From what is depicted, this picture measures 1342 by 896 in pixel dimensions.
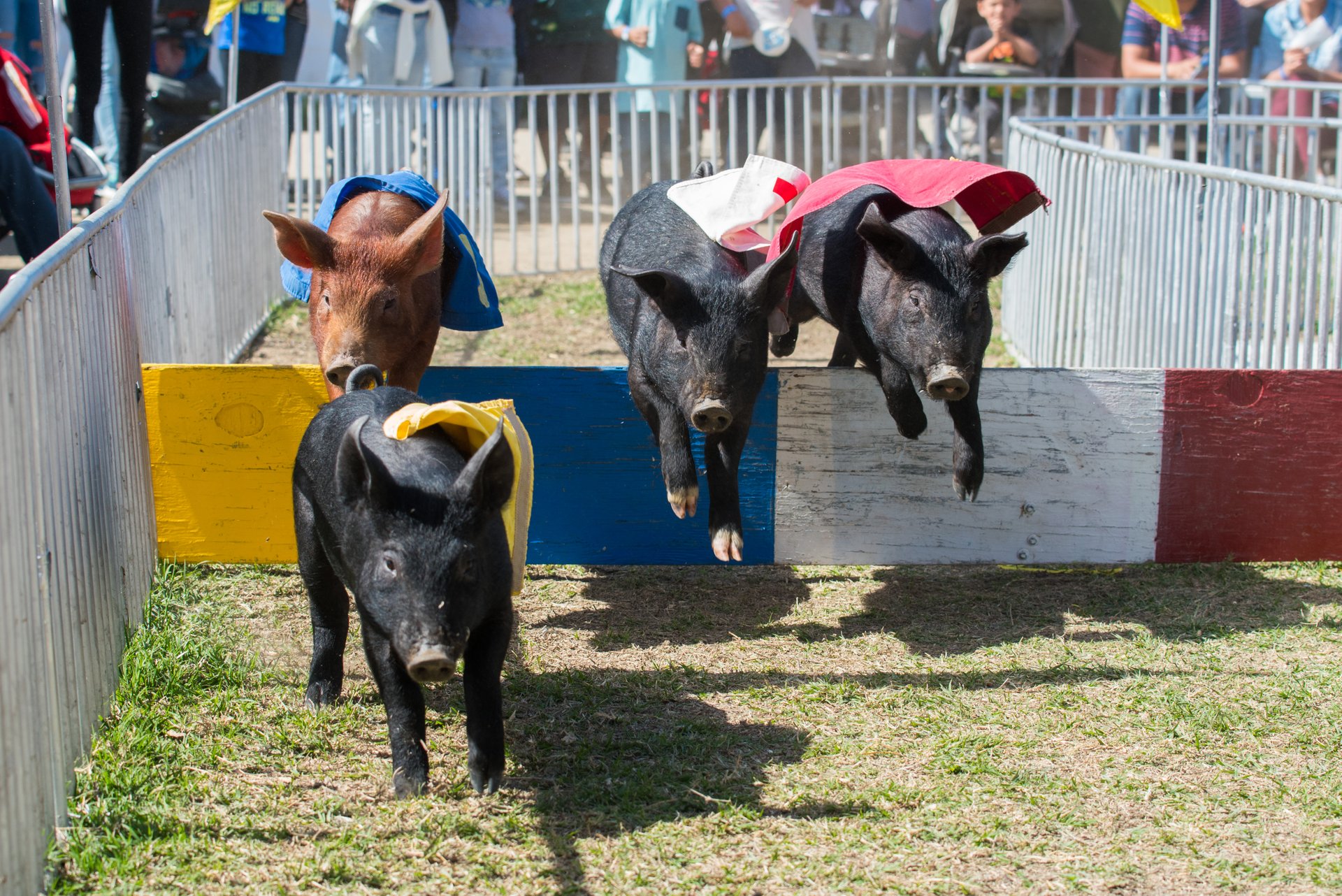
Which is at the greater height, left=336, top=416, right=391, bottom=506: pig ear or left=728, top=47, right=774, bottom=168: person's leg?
left=728, top=47, right=774, bottom=168: person's leg

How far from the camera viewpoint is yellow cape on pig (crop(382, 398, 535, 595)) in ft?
12.1

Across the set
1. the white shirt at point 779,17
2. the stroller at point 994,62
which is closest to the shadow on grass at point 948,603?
the stroller at point 994,62

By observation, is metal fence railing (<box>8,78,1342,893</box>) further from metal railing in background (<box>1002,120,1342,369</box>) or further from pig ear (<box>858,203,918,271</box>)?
pig ear (<box>858,203,918,271</box>)

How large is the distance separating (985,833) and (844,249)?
270 centimetres

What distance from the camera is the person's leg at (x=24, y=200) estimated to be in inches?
295

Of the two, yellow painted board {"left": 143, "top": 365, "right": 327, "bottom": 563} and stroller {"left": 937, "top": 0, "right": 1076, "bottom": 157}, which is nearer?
yellow painted board {"left": 143, "top": 365, "right": 327, "bottom": 563}

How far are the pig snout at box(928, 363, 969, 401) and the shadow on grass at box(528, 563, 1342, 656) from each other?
92 centimetres

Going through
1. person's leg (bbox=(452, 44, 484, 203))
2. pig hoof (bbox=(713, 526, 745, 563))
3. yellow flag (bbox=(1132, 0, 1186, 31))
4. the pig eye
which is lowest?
pig hoof (bbox=(713, 526, 745, 563))

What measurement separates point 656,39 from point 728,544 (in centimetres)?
955

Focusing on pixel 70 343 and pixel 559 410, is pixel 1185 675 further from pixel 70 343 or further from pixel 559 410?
pixel 70 343

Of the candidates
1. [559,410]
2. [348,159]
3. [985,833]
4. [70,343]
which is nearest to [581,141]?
[348,159]

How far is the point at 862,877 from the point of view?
130 inches

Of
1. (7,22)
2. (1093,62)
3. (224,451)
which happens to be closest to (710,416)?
(224,451)

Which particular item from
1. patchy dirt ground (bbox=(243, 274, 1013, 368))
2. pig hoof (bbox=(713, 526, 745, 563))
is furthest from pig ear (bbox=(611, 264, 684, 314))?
patchy dirt ground (bbox=(243, 274, 1013, 368))
